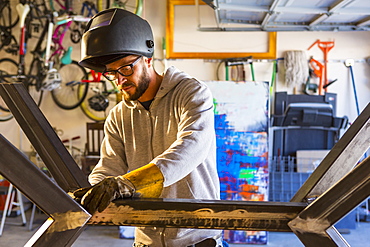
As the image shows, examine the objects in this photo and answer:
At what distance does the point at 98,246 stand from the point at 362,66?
14.2 ft

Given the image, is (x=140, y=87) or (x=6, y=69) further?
(x=6, y=69)

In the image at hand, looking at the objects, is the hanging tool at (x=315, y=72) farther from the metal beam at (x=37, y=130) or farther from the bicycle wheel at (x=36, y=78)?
the metal beam at (x=37, y=130)

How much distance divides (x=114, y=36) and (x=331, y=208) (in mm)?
852

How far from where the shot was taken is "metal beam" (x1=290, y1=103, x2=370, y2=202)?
1121mm

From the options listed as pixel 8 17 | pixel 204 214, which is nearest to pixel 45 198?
pixel 204 214

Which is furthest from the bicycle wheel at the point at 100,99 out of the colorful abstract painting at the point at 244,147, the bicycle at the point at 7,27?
the colorful abstract painting at the point at 244,147

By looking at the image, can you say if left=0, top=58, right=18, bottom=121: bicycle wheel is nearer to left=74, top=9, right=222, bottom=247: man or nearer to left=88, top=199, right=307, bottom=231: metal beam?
left=74, top=9, right=222, bottom=247: man

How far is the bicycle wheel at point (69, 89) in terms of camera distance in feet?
23.5

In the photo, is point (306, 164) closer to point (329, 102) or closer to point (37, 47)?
point (329, 102)

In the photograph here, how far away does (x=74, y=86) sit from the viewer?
723 centimetres

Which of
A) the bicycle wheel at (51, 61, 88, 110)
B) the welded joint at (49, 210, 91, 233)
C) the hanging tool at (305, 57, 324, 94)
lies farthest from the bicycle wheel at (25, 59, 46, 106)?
the welded joint at (49, 210, 91, 233)

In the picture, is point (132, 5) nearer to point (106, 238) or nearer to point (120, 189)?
point (106, 238)

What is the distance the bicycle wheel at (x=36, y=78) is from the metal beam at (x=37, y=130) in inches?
225

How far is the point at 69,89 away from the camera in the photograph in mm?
7246
